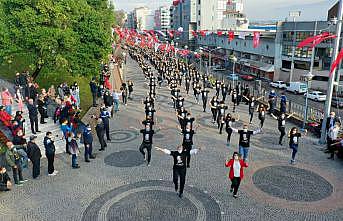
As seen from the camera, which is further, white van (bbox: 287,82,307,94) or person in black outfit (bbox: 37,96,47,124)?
white van (bbox: 287,82,307,94)

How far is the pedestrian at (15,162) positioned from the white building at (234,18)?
232 ft

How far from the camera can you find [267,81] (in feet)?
172

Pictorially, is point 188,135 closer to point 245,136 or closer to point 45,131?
point 245,136

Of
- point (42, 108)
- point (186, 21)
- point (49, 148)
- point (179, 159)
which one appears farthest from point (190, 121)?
point (186, 21)

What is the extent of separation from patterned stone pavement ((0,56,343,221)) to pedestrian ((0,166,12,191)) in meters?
0.20

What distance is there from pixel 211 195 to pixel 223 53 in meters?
61.0

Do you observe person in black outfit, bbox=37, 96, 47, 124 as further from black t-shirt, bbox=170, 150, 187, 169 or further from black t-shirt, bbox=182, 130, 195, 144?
black t-shirt, bbox=170, 150, 187, 169

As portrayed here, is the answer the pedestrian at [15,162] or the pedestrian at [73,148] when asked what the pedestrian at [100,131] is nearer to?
the pedestrian at [73,148]

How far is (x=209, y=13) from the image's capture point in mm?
90062

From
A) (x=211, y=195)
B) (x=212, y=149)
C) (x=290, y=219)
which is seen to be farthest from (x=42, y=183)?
(x=290, y=219)

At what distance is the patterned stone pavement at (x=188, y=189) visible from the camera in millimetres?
9008

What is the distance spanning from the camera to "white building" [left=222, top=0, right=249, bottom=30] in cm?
7585

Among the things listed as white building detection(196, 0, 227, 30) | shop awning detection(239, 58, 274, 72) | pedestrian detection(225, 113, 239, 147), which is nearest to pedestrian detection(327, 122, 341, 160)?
pedestrian detection(225, 113, 239, 147)

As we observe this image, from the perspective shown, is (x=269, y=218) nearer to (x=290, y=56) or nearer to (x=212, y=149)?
(x=212, y=149)
